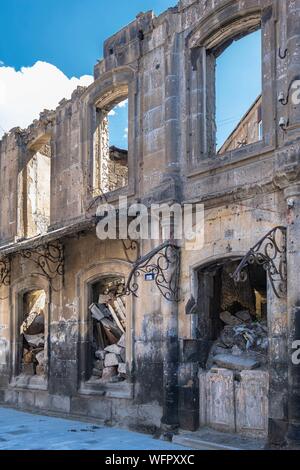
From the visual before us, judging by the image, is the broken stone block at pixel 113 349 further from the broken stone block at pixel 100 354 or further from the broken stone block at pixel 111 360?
the broken stone block at pixel 100 354

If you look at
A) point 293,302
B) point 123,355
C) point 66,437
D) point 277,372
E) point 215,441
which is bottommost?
point 66,437

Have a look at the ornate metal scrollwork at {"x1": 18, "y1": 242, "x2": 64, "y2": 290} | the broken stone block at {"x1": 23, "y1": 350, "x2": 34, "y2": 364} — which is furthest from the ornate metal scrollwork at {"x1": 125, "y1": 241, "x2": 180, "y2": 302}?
the broken stone block at {"x1": 23, "y1": 350, "x2": 34, "y2": 364}

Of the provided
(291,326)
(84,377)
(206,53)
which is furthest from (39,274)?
(291,326)

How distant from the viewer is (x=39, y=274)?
13.5 metres

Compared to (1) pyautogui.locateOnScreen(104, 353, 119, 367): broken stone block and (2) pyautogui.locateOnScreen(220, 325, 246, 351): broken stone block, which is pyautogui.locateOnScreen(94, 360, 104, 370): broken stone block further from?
(2) pyautogui.locateOnScreen(220, 325, 246, 351): broken stone block

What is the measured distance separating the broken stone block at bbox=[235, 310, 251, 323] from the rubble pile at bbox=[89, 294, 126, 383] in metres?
2.31

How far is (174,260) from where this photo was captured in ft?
32.8

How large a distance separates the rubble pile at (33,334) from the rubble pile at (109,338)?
6.61ft

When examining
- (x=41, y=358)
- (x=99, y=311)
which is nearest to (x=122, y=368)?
(x=99, y=311)

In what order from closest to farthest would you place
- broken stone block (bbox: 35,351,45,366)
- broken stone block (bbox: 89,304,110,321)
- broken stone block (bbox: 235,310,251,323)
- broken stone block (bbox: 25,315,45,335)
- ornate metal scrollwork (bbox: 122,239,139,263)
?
1. broken stone block (bbox: 235,310,251,323)
2. ornate metal scrollwork (bbox: 122,239,139,263)
3. broken stone block (bbox: 89,304,110,321)
4. broken stone block (bbox: 35,351,45,366)
5. broken stone block (bbox: 25,315,45,335)

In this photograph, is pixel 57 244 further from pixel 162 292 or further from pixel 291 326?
pixel 291 326

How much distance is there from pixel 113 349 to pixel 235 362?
10.0ft

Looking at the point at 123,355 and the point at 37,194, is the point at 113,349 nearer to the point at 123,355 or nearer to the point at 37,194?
the point at 123,355

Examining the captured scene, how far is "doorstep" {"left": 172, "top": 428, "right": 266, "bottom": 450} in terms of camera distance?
27.6ft
